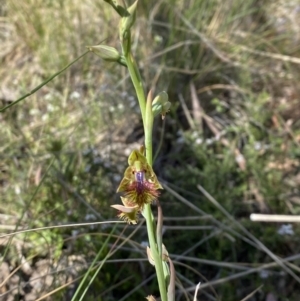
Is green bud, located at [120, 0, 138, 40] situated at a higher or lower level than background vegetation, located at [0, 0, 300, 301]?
higher

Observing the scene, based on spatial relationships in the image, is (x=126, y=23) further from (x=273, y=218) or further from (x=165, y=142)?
(x=165, y=142)

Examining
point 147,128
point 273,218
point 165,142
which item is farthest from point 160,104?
point 165,142

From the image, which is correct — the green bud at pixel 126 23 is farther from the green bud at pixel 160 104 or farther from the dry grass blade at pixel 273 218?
the dry grass blade at pixel 273 218

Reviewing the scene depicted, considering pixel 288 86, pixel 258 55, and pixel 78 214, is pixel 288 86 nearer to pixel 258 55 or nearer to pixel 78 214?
pixel 258 55

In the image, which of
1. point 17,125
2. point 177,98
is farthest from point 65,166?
point 177,98

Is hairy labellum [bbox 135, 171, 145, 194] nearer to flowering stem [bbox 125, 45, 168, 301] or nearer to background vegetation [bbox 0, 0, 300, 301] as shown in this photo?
flowering stem [bbox 125, 45, 168, 301]

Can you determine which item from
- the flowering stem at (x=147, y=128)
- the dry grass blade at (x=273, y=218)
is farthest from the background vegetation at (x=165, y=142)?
the dry grass blade at (x=273, y=218)

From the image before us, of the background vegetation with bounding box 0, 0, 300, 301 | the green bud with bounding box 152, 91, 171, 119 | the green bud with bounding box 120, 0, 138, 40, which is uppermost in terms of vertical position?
the green bud with bounding box 120, 0, 138, 40

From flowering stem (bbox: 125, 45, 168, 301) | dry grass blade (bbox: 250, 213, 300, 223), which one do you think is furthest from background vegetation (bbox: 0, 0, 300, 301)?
dry grass blade (bbox: 250, 213, 300, 223)
